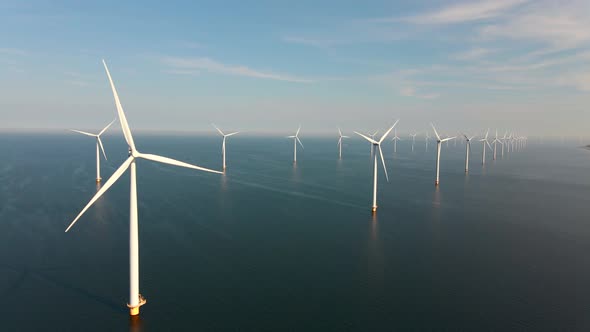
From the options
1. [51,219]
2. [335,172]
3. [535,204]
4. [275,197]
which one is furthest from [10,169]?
[535,204]

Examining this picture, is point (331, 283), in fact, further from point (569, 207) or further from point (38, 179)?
point (38, 179)

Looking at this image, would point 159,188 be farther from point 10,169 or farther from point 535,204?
point 535,204

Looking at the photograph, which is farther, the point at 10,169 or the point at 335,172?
the point at 335,172

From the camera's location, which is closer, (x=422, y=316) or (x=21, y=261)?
(x=422, y=316)

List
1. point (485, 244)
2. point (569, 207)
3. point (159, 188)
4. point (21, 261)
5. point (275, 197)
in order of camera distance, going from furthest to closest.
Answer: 1. point (159, 188)
2. point (275, 197)
3. point (569, 207)
4. point (485, 244)
5. point (21, 261)

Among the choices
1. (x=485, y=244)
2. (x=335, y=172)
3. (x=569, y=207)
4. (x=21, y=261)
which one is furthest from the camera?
(x=335, y=172)

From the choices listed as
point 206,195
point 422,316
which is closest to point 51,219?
point 206,195
